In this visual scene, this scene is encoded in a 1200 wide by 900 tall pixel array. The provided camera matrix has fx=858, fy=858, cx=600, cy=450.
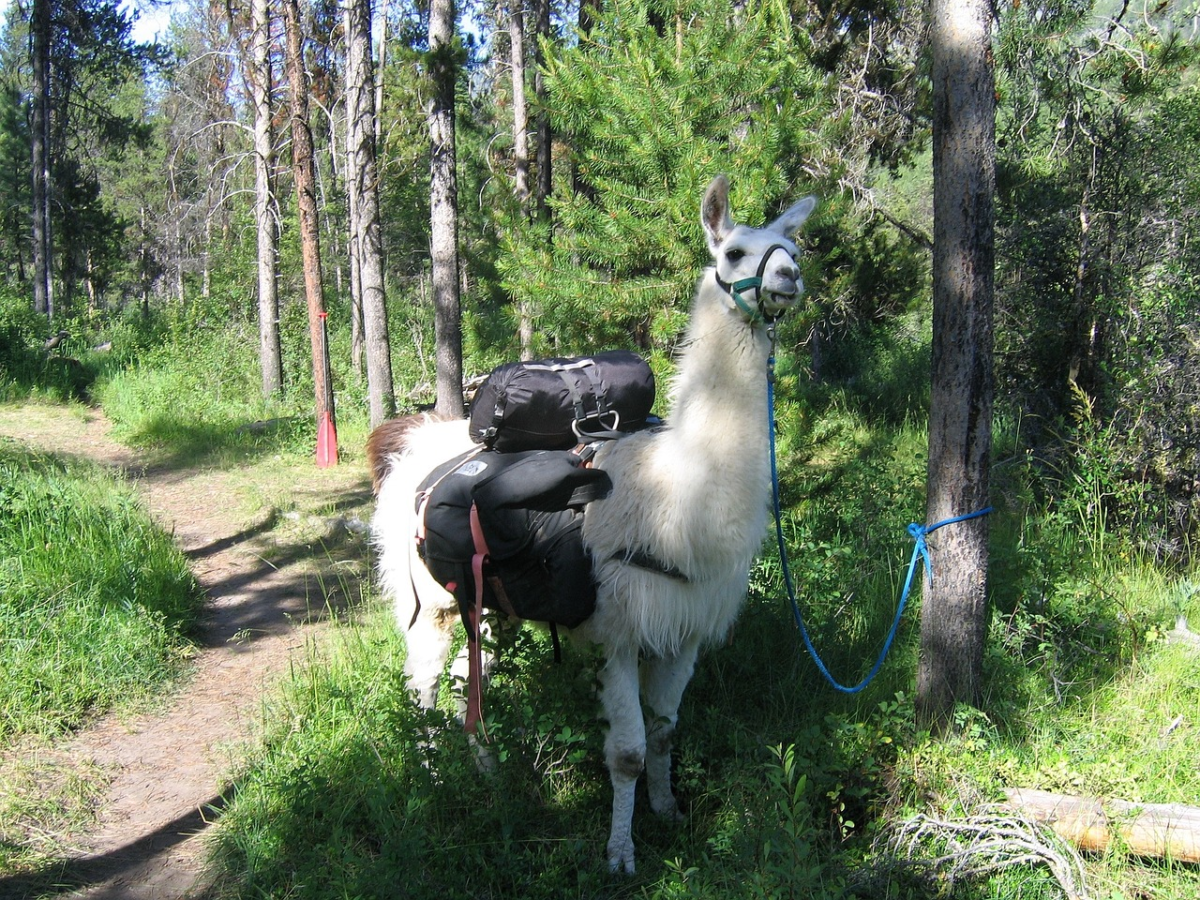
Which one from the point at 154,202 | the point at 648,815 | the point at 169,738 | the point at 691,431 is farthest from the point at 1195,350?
the point at 154,202

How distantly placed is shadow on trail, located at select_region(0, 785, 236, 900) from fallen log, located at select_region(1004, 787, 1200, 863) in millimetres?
3429

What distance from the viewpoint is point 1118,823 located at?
126 inches

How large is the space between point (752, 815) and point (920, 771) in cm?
78

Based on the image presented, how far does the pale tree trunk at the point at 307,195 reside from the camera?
10.7m

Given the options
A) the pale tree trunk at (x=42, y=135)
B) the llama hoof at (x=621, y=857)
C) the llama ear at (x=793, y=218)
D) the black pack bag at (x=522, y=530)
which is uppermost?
the pale tree trunk at (x=42, y=135)

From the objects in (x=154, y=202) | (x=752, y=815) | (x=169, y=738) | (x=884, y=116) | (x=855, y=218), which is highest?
(x=154, y=202)

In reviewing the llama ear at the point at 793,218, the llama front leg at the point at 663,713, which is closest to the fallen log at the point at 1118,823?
the llama front leg at the point at 663,713

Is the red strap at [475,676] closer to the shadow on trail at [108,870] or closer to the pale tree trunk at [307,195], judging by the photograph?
the shadow on trail at [108,870]

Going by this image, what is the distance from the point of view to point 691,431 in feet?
11.1

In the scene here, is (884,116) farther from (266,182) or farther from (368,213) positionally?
(266,182)

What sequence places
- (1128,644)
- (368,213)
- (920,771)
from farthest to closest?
(368,213) < (1128,644) < (920,771)

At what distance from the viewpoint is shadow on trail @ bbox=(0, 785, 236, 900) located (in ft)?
11.3

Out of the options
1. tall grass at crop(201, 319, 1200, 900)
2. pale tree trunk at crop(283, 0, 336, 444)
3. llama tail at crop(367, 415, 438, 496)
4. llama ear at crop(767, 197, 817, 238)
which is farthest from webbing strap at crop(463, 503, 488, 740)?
pale tree trunk at crop(283, 0, 336, 444)

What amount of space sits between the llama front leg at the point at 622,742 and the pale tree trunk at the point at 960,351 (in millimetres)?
1326
